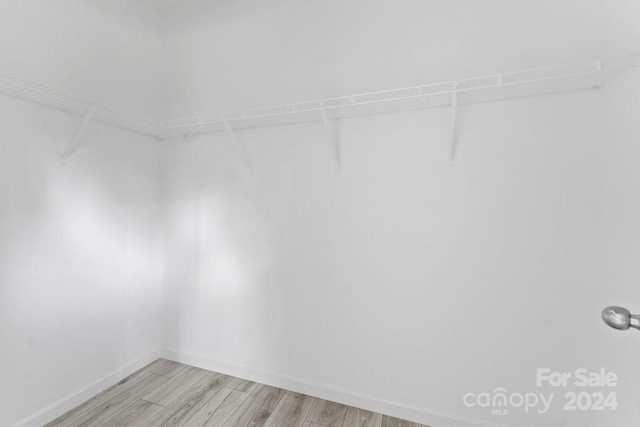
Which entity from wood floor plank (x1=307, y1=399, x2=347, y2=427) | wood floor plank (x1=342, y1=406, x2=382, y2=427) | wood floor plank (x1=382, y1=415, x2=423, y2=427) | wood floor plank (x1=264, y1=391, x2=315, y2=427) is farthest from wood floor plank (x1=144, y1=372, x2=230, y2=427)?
wood floor plank (x1=382, y1=415, x2=423, y2=427)

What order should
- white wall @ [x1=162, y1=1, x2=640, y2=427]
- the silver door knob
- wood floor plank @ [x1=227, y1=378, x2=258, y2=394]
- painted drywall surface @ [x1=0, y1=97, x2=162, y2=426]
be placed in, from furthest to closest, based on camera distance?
wood floor plank @ [x1=227, y1=378, x2=258, y2=394] → painted drywall surface @ [x1=0, y1=97, x2=162, y2=426] → white wall @ [x1=162, y1=1, x2=640, y2=427] → the silver door knob

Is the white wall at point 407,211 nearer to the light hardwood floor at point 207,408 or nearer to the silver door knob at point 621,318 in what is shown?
the light hardwood floor at point 207,408

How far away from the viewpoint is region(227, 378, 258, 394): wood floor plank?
2041 millimetres

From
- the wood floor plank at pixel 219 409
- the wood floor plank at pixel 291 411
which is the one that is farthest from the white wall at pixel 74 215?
the wood floor plank at pixel 291 411

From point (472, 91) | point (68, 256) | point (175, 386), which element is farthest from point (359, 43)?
point (175, 386)

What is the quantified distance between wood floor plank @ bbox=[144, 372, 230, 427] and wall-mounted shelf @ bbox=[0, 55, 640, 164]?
1.58 meters

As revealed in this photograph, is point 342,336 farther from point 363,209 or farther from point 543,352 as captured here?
point 543,352

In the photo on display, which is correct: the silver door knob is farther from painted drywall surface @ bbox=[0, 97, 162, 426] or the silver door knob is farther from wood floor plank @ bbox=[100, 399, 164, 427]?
painted drywall surface @ bbox=[0, 97, 162, 426]

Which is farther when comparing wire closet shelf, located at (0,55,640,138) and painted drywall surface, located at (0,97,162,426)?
painted drywall surface, located at (0,97,162,426)

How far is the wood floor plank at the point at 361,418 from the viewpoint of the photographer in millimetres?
1712

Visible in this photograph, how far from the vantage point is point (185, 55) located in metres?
2.34

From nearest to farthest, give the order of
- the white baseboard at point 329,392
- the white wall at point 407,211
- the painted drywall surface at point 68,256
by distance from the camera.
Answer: the white wall at point 407,211 → the painted drywall surface at point 68,256 → the white baseboard at point 329,392

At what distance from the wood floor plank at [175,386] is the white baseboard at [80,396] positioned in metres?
0.31

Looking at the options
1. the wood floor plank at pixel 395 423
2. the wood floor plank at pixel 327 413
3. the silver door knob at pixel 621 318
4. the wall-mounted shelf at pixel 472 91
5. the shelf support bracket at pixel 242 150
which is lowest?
the wood floor plank at pixel 395 423
